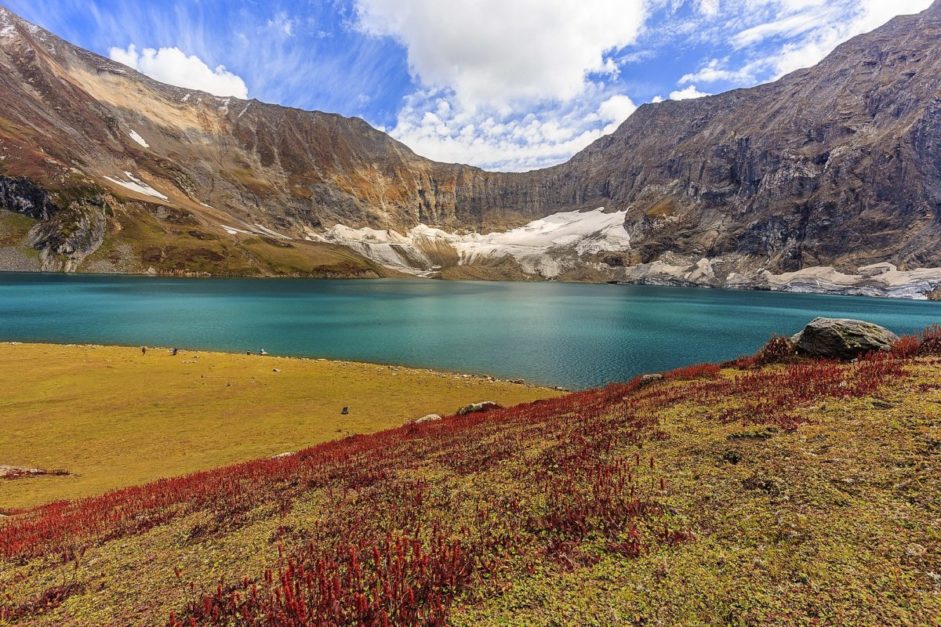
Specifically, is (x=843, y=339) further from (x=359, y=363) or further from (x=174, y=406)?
(x=359, y=363)

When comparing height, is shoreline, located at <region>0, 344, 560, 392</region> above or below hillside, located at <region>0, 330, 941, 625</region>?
below

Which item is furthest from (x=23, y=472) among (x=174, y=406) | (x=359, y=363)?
(x=359, y=363)

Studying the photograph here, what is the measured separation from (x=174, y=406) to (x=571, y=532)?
3360 centimetres

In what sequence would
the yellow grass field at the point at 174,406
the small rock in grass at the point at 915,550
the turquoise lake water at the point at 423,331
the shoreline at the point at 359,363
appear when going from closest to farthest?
the small rock in grass at the point at 915,550
the yellow grass field at the point at 174,406
the shoreline at the point at 359,363
the turquoise lake water at the point at 423,331

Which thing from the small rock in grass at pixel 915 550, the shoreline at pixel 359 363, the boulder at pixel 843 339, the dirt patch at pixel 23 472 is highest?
the boulder at pixel 843 339

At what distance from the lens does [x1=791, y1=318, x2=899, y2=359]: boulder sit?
58.0 ft

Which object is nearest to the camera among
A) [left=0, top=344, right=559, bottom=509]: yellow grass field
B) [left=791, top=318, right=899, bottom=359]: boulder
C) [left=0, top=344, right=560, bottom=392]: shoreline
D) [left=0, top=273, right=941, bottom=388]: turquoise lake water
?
[left=791, top=318, right=899, bottom=359]: boulder

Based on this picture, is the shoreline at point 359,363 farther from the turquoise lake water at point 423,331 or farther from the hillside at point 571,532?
the hillside at point 571,532

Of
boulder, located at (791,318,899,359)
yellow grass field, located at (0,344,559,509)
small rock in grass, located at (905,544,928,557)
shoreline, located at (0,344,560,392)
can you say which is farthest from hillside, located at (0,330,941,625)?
shoreline, located at (0,344,560,392)

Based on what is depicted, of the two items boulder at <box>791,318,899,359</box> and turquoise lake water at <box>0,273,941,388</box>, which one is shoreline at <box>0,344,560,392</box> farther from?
boulder at <box>791,318,899,359</box>

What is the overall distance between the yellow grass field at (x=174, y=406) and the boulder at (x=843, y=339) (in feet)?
73.1

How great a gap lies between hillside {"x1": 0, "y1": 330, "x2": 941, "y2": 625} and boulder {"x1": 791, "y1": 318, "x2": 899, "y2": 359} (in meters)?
4.97

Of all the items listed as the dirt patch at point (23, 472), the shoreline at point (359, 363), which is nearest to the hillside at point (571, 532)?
the dirt patch at point (23, 472)

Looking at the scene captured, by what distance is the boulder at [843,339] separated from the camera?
17.7 meters
